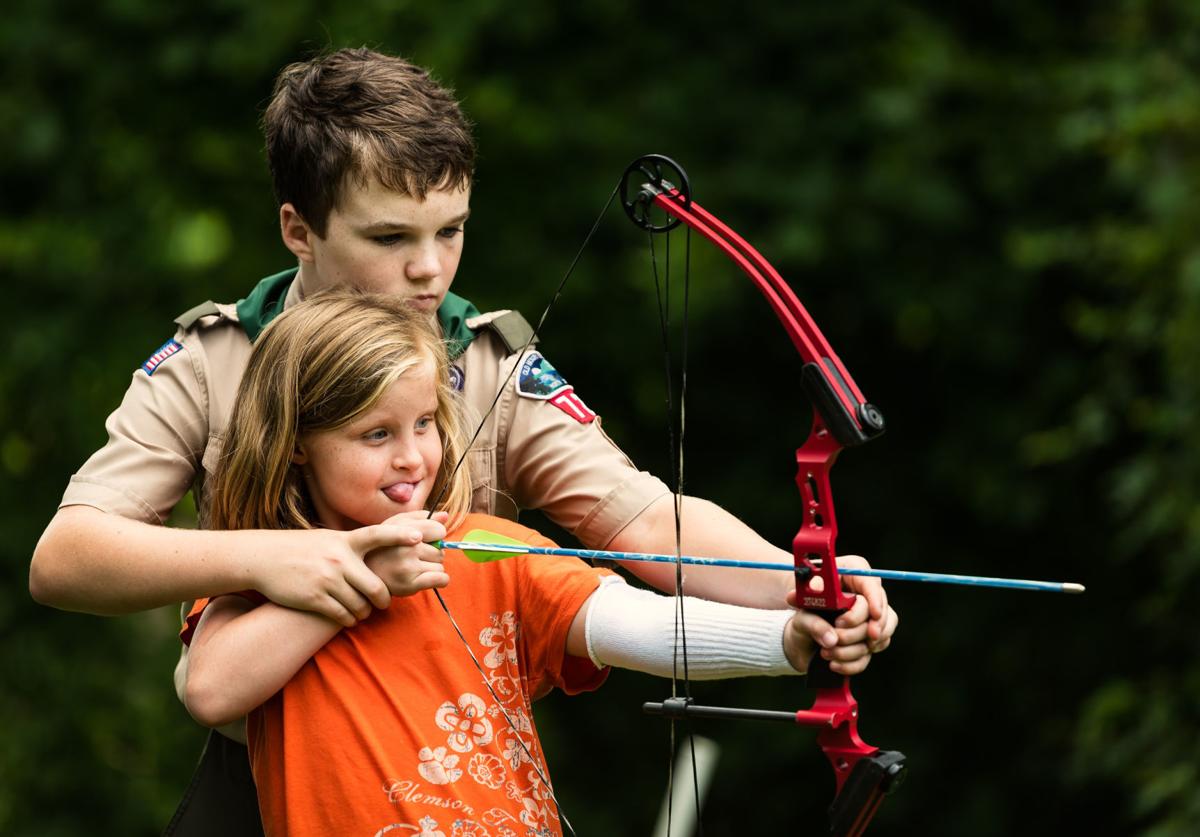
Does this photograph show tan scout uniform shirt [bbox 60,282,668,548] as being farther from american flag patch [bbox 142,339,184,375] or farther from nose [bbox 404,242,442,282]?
nose [bbox 404,242,442,282]

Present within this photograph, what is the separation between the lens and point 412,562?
2191 mm

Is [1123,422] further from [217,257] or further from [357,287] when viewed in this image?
[357,287]

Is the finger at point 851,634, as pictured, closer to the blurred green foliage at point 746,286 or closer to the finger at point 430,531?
the finger at point 430,531

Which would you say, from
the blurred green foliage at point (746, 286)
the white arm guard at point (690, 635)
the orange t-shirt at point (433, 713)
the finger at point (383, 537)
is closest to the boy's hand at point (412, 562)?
the finger at point (383, 537)

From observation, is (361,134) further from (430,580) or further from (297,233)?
(430,580)

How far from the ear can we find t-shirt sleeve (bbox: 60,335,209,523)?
207 mm

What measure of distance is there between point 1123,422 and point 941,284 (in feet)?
2.60

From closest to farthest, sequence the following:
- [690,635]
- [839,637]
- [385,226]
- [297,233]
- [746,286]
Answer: [839,637] < [690,635] < [385,226] < [297,233] < [746,286]

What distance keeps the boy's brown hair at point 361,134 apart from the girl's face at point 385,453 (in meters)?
0.34

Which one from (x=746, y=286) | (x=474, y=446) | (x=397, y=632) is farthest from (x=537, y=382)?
(x=746, y=286)

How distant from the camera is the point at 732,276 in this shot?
6449mm

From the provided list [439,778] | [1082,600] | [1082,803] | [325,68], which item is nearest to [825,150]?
[1082,600]

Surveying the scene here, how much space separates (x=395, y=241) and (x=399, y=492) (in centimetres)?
40

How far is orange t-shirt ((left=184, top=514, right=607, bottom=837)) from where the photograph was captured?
86.6 inches
